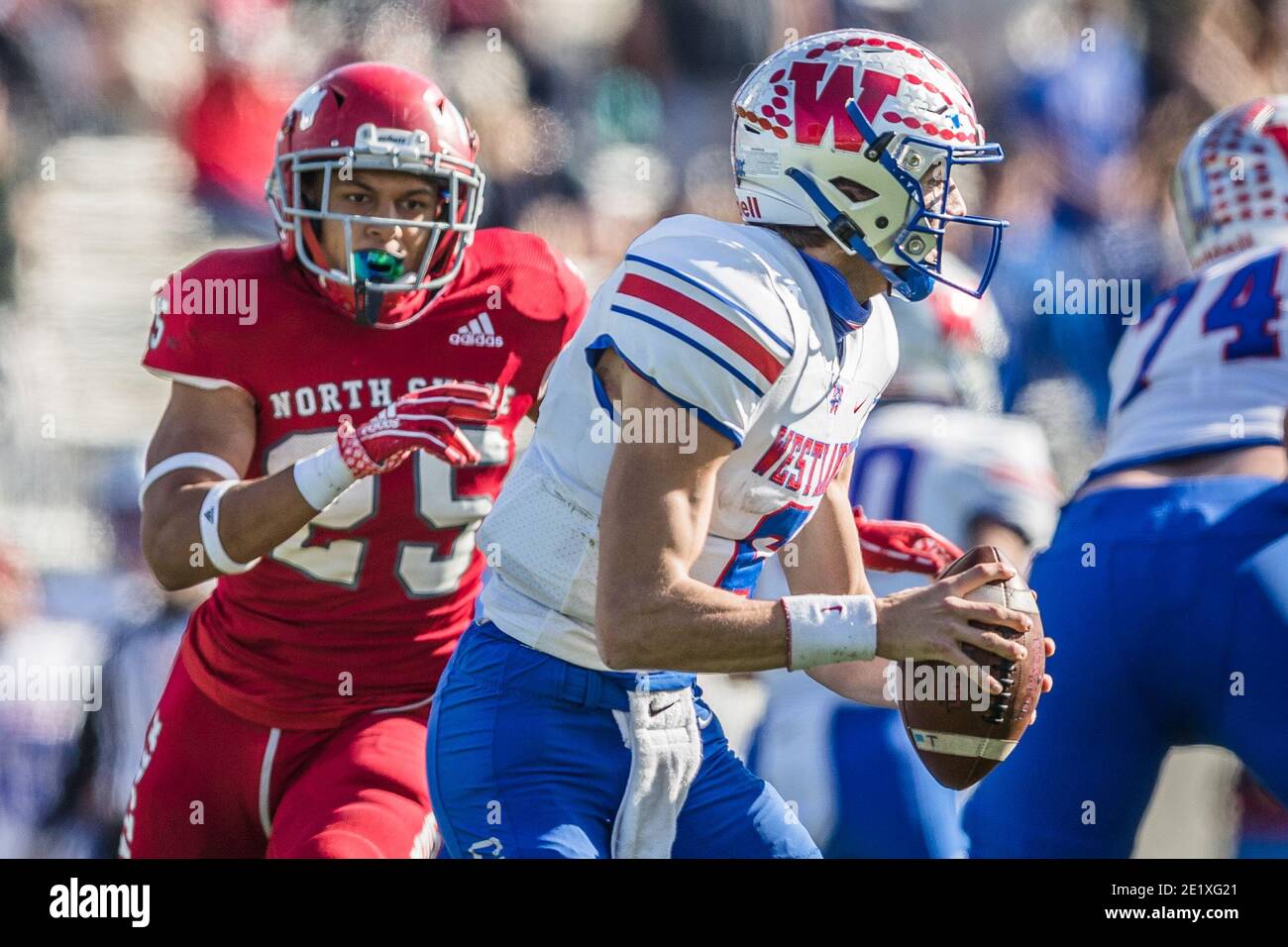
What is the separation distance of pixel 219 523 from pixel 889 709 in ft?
4.47

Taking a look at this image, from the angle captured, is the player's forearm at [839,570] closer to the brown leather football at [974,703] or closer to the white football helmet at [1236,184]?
the brown leather football at [974,703]

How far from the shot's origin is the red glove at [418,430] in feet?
8.79

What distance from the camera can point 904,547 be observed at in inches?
110

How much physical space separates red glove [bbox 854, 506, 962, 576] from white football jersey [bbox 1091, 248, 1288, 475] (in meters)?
0.90

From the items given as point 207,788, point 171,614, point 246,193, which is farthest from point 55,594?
point 207,788

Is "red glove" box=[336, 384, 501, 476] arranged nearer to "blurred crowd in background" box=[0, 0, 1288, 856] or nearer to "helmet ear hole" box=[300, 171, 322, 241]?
"helmet ear hole" box=[300, 171, 322, 241]

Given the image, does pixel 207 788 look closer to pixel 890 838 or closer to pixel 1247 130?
pixel 890 838

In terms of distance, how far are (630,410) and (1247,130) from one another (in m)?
2.56

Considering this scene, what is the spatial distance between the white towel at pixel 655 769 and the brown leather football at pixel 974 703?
0.98ft

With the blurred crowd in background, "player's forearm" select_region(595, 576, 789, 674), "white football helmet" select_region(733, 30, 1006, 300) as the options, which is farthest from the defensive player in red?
the blurred crowd in background

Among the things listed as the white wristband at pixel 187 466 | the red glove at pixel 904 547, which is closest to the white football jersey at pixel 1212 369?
the red glove at pixel 904 547

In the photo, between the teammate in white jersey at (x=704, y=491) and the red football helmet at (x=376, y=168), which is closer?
the teammate in white jersey at (x=704, y=491)

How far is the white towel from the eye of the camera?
222 cm

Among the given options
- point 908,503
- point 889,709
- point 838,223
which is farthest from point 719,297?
point 908,503
